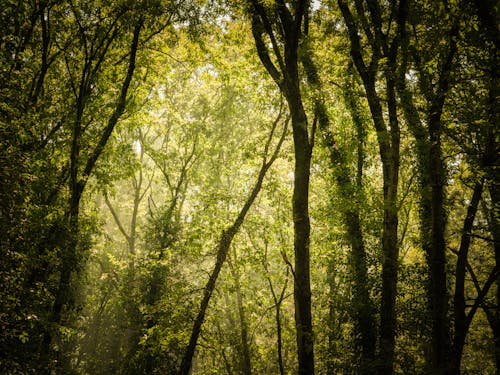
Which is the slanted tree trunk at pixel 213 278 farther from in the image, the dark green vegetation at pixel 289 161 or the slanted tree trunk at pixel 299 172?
the slanted tree trunk at pixel 299 172

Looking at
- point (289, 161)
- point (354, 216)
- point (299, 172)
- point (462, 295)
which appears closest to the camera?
point (299, 172)

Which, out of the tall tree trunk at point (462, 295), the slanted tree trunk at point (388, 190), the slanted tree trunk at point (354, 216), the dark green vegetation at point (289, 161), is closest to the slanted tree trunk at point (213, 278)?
the dark green vegetation at point (289, 161)

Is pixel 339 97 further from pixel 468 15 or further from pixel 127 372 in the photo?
pixel 127 372

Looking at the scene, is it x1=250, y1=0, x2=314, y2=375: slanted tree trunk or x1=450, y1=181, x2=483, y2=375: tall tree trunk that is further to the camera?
x1=450, y1=181, x2=483, y2=375: tall tree trunk

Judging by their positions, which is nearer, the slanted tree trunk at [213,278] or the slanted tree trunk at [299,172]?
the slanted tree trunk at [299,172]

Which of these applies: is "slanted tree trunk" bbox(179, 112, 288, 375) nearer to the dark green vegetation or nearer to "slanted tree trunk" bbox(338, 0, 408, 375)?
the dark green vegetation

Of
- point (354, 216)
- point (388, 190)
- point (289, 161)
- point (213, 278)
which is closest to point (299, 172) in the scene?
point (388, 190)

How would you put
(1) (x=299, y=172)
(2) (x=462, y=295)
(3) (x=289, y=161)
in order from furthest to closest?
(3) (x=289, y=161) < (2) (x=462, y=295) < (1) (x=299, y=172)

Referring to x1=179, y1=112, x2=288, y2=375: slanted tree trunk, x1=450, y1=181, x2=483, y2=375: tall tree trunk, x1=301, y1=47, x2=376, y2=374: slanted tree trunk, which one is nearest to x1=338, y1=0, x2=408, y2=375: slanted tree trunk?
x1=301, y1=47, x2=376, y2=374: slanted tree trunk

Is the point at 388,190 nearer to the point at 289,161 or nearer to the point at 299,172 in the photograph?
the point at 299,172

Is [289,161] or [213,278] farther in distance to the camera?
[289,161]

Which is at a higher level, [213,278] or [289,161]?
[289,161]

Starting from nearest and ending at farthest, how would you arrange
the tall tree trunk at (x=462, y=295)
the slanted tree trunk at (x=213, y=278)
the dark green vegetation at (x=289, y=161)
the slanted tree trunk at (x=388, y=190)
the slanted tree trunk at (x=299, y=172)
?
the dark green vegetation at (x=289, y=161)
the slanted tree trunk at (x=299, y=172)
the slanted tree trunk at (x=388, y=190)
the tall tree trunk at (x=462, y=295)
the slanted tree trunk at (x=213, y=278)

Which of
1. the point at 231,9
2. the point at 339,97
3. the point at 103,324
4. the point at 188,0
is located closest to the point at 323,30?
the point at 339,97
